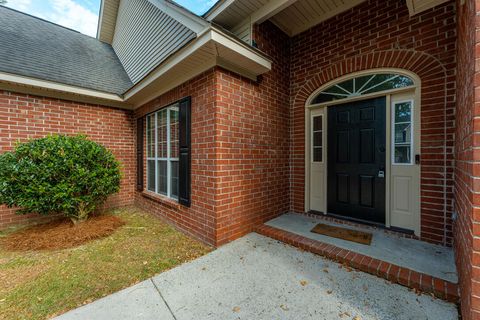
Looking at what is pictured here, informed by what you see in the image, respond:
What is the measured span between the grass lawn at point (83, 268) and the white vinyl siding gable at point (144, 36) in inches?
131

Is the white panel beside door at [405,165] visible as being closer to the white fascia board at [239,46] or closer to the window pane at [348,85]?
the window pane at [348,85]

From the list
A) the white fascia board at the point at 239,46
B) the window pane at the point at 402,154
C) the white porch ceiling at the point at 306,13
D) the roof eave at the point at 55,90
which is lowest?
the window pane at the point at 402,154

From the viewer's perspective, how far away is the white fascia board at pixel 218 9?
10.9 ft

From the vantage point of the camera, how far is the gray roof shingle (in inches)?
161

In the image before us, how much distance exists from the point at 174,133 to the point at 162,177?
1.10 m

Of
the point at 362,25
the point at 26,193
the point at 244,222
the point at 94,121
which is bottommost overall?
the point at 244,222

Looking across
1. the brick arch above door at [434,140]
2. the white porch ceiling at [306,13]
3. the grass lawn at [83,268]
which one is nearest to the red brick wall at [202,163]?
the grass lawn at [83,268]

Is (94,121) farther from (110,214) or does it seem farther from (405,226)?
(405,226)

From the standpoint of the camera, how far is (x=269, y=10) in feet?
10.6

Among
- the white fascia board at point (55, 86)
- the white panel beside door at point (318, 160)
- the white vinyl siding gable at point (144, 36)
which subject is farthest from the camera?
the white vinyl siding gable at point (144, 36)

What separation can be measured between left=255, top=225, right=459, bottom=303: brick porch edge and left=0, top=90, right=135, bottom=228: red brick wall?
174 inches

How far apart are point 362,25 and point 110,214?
6.30 m

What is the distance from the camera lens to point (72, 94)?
436 cm

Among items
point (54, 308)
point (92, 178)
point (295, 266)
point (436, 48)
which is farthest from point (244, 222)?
point (436, 48)
